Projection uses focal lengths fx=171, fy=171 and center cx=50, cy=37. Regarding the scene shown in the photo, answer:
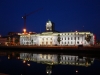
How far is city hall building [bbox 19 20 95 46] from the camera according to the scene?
80944 mm

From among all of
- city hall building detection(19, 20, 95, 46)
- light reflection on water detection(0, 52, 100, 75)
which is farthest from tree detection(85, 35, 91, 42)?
light reflection on water detection(0, 52, 100, 75)

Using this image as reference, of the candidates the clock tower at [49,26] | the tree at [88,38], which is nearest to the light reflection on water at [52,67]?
the tree at [88,38]

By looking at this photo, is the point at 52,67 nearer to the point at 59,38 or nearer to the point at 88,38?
the point at 88,38

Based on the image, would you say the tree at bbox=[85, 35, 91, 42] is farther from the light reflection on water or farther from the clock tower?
the light reflection on water

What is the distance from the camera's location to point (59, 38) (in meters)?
86.7

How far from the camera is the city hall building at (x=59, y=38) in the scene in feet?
266

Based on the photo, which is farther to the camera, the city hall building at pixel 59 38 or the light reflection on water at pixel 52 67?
the city hall building at pixel 59 38

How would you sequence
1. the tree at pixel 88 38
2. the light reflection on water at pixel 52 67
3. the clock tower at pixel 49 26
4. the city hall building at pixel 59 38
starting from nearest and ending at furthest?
the light reflection on water at pixel 52 67, the tree at pixel 88 38, the city hall building at pixel 59 38, the clock tower at pixel 49 26

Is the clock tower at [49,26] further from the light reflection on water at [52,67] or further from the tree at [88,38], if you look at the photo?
the light reflection on water at [52,67]

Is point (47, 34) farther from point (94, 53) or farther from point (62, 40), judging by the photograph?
point (94, 53)

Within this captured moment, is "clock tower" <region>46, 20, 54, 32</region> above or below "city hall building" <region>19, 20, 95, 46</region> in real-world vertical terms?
above

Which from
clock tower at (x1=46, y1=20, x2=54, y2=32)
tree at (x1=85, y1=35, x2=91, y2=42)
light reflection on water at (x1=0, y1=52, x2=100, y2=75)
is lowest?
light reflection on water at (x1=0, y1=52, x2=100, y2=75)

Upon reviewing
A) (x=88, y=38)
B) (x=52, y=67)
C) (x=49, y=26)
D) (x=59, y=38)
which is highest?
(x=49, y=26)

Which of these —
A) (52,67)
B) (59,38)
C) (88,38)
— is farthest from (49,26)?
(52,67)
